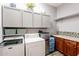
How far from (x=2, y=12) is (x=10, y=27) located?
170mm

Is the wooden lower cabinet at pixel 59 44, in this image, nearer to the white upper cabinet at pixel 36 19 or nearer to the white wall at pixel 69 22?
the white wall at pixel 69 22

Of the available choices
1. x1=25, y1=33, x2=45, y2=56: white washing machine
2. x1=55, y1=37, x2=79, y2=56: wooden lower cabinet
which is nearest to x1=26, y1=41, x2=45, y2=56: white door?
x1=25, y1=33, x2=45, y2=56: white washing machine

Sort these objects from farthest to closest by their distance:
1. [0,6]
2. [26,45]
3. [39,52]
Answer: [39,52], [26,45], [0,6]

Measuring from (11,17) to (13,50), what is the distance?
35 centimetres

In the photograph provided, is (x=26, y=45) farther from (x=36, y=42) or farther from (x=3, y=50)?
(x=3, y=50)

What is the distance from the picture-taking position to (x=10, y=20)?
0.67 m

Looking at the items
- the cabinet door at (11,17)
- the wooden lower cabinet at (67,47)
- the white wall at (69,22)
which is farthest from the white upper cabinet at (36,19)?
the wooden lower cabinet at (67,47)

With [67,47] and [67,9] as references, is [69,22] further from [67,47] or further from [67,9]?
[67,47]

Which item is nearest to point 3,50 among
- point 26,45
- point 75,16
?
point 26,45

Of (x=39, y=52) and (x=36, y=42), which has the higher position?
(x=36, y=42)

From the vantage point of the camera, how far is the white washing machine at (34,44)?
0.74 metres

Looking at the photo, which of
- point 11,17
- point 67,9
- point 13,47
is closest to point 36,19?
point 11,17

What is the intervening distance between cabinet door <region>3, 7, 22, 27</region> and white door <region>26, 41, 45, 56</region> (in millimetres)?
280

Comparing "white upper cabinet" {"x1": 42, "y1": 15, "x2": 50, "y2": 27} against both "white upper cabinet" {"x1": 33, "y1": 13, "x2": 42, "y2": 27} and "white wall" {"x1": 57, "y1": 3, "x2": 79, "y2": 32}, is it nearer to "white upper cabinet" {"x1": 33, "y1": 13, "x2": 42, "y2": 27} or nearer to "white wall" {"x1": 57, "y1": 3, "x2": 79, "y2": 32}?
"white upper cabinet" {"x1": 33, "y1": 13, "x2": 42, "y2": 27}
